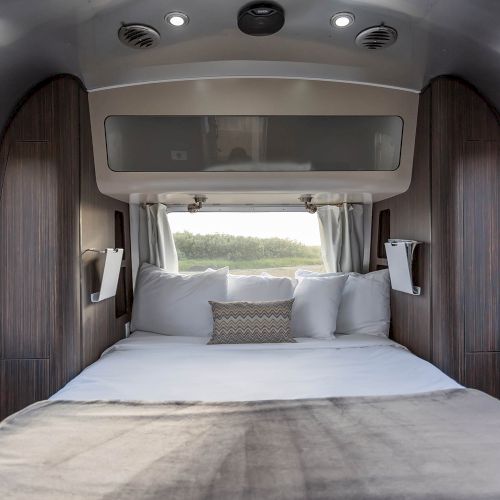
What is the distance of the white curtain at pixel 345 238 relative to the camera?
114 inches

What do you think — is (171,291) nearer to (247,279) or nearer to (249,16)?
(247,279)

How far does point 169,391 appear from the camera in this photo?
1649mm

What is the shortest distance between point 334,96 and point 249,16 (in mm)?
697

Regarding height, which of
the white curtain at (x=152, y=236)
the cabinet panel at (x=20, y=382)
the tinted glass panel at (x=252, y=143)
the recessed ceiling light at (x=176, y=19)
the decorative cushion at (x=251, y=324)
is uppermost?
the recessed ceiling light at (x=176, y=19)

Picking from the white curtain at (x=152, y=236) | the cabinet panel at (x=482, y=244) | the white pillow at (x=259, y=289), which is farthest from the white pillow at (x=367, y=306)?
the white curtain at (x=152, y=236)

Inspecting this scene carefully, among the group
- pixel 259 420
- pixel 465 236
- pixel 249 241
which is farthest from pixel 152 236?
pixel 465 236

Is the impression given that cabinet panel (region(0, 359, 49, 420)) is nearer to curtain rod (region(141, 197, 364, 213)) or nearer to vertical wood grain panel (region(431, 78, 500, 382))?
curtain rod (region(141, 197, 364, 213))

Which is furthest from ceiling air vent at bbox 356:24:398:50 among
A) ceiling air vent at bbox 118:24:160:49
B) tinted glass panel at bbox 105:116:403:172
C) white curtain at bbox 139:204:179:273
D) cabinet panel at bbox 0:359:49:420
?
cabinet panel at bbox 0:359:49:420

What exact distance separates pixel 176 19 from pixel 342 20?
2.04ft

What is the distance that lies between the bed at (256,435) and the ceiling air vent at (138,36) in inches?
54.7

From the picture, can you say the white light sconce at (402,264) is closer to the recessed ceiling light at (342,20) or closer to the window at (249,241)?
the window at (249,241)

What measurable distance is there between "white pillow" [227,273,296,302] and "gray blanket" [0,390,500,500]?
3.61ft

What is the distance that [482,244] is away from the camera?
1996mm

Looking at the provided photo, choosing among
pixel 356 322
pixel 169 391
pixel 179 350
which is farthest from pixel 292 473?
pixel 356 322
